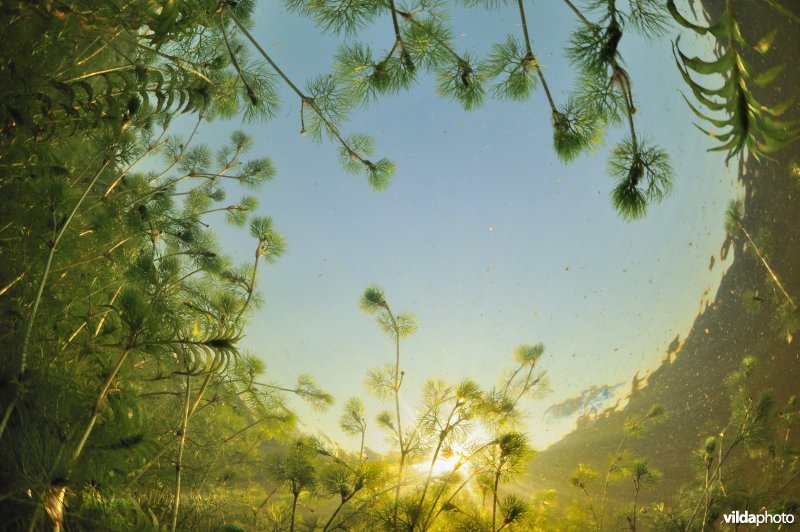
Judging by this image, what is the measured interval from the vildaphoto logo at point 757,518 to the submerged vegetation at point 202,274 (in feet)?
0.21

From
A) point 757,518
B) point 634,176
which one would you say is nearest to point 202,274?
point 634,176

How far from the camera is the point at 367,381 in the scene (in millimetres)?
2750

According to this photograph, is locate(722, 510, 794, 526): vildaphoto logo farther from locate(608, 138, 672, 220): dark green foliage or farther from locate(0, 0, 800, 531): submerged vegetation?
locate(608, 138, 672, 220): dark green foliage

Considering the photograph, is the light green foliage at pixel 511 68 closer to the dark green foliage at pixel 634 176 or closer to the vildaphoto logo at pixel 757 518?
the dark green foliage at pixel 634 176

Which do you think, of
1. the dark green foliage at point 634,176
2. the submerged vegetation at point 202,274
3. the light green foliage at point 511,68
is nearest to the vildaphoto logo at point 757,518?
the submerged vegetation at point 202,274

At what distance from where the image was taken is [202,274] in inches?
112

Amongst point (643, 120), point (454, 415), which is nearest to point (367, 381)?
point (454, 415)

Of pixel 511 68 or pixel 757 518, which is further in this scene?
pixel 757 518

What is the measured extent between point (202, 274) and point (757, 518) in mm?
3521

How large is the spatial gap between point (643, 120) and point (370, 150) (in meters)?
3.49

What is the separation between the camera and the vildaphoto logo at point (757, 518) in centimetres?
175

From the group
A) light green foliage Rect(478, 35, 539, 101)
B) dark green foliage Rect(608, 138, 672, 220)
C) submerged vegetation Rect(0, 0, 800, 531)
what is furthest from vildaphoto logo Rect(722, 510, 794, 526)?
light green foliage Rect(478, 35, 539, 101)

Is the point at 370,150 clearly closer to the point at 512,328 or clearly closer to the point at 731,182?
the point at 512,328

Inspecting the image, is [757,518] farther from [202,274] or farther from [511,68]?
[202,274]
